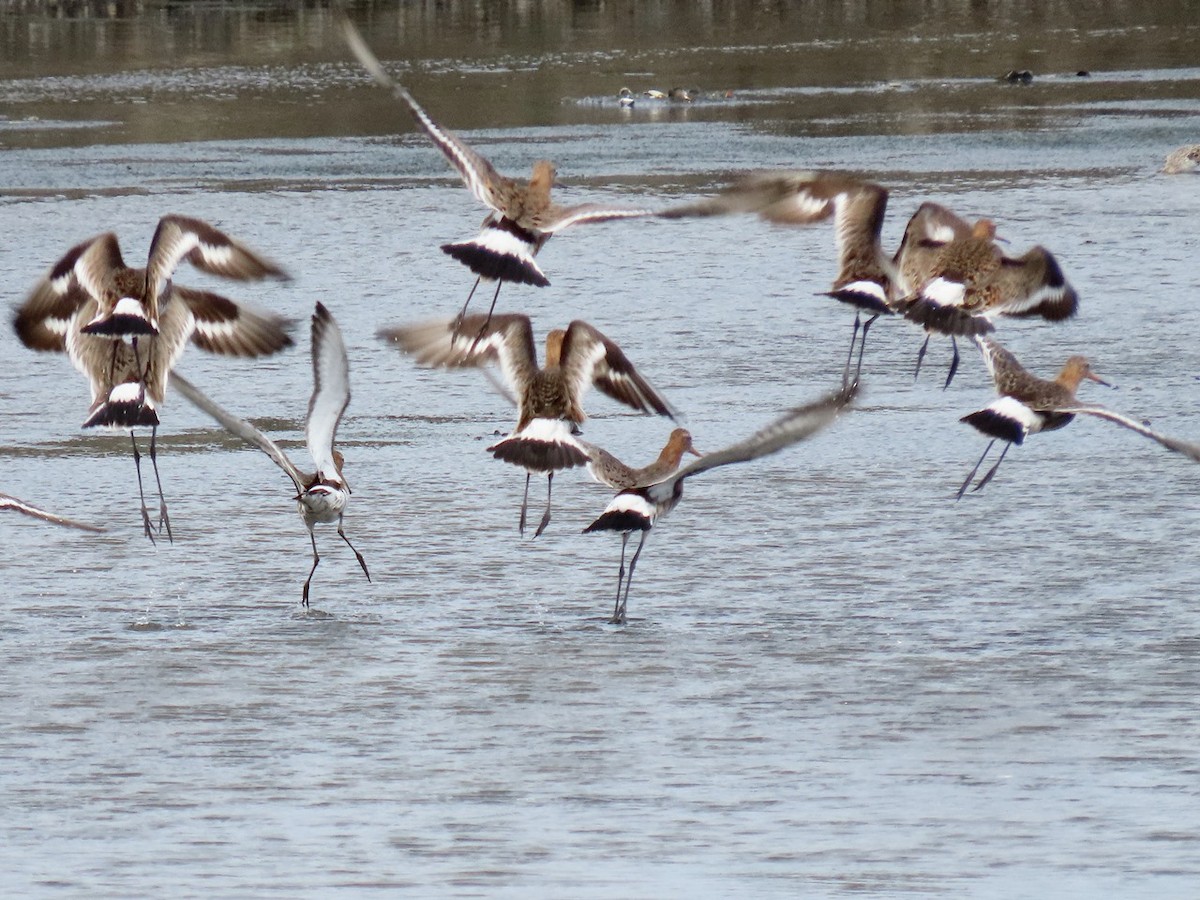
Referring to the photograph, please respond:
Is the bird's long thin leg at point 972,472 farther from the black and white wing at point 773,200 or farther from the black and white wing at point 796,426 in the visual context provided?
the black and white wing at point 796,426

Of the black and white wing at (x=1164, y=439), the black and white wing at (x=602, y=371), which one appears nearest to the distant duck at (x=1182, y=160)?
the black and white wing at (x=602, y=371)

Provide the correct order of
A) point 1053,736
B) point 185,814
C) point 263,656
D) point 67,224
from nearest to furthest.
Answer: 1. point 185,814
2. point 1053,736
3. point 263,656
4. point 67,224

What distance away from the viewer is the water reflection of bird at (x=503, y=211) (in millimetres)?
8820

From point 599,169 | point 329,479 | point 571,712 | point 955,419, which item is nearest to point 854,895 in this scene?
point 571,712

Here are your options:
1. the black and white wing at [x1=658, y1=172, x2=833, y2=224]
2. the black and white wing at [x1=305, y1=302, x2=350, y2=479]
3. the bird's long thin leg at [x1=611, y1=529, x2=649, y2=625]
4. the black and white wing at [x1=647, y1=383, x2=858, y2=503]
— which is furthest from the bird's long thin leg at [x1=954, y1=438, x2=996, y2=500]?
the black and white wing at [x1=305, y1=302, x2=350, y2=479]

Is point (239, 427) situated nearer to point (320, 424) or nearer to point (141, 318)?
point (320, 424)

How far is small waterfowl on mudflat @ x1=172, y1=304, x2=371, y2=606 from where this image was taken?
8.18 meters

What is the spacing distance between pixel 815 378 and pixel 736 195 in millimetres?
2946

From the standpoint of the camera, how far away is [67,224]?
57.4 ft

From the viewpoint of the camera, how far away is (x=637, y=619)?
832cm

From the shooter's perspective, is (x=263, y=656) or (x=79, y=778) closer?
(x=79, y=778)

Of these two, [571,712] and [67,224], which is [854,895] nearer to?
[571,712]

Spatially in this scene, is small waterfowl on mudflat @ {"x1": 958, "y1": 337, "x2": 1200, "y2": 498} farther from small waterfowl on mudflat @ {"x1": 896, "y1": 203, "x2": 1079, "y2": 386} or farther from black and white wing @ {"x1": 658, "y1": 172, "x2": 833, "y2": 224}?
black and white wing @ {"x1": 658, "y1": 172, "x2": 833, "y2": 224}

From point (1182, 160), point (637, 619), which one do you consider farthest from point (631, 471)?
point (1182, 160)
